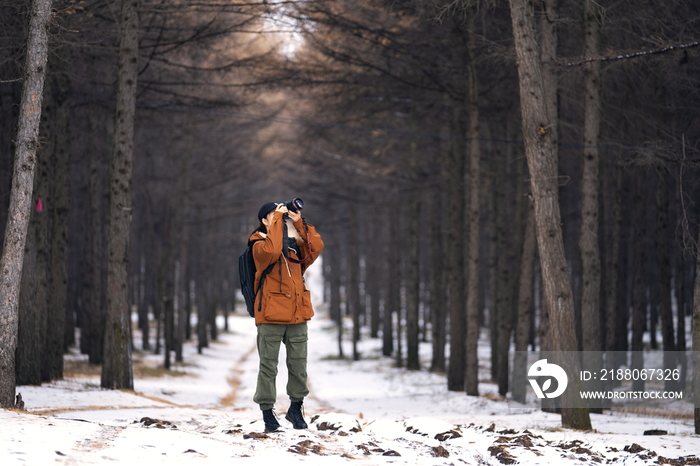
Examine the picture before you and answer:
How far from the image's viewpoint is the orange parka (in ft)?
16.9

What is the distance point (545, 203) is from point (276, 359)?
408 centimetres

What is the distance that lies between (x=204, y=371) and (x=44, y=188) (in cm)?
990

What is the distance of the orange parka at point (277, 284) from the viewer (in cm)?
514

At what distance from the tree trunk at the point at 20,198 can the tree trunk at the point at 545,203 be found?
575 centimetres

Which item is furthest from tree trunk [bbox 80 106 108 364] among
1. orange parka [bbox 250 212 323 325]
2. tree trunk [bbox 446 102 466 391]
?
orange parka [bbox 250 212 323 325]

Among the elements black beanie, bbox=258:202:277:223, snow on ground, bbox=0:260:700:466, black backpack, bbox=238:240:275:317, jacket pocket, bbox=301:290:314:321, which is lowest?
snow on ground, bbox=0:260:700:466

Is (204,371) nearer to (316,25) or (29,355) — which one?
(29,355)

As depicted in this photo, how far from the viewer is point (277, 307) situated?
5164 mm

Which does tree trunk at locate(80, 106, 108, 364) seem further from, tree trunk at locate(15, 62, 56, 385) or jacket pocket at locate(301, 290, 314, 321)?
jacket pocket at locate(301, 290, 314, 321)

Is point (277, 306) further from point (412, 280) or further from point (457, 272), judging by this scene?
point (412, 280)

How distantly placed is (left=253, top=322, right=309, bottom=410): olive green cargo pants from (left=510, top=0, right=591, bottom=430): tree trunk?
3.61 meters

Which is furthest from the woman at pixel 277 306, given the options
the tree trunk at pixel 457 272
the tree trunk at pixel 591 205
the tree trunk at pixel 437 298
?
the tree trunk at pixel 437 298

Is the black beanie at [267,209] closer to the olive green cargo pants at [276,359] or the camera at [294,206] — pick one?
the camera at [294,206]

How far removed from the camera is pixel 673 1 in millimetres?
8703
